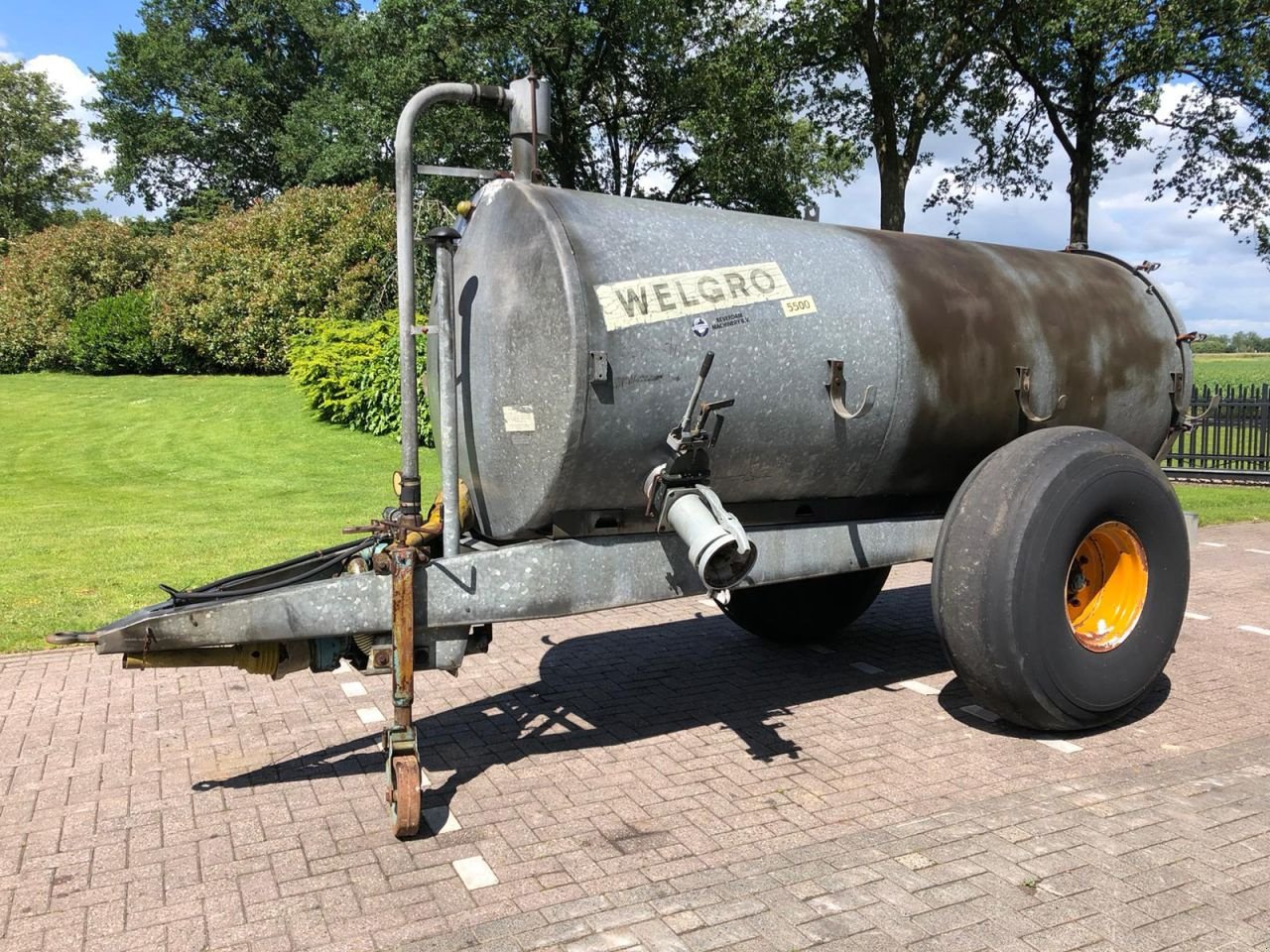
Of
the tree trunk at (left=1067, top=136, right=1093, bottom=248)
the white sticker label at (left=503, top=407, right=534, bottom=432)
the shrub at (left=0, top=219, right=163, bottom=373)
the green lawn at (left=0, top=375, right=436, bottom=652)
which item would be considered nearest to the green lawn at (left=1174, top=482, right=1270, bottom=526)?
the tree trunk at (left=1067, top=136, right=1093, bottom=248)

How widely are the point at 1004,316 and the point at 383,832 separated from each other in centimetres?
355

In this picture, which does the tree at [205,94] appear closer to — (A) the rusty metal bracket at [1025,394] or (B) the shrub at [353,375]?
(B) the shrub at [353,375]

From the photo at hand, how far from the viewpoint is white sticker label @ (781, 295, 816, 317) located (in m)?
4.23

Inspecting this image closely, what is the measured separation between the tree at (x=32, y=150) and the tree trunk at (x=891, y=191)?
38.8 metres

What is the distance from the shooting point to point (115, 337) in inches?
874

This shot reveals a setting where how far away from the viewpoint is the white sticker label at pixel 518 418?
12.6 feet

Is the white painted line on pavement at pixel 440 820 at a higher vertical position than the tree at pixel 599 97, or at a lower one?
lower

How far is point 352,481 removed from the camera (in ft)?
43.7

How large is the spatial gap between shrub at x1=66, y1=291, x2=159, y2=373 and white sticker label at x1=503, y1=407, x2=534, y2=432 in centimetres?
2075

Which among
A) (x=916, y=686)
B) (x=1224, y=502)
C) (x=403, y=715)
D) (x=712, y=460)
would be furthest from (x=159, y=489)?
(x=1224, y=502)

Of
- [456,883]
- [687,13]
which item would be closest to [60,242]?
[687,13]

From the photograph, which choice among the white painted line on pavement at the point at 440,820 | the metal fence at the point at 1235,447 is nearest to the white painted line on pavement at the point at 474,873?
the white painted line on pavement at the point at 440,820

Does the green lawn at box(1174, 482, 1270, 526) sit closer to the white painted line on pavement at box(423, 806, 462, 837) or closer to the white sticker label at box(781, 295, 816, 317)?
the white sticker label at box(781, 295, 816, 317)

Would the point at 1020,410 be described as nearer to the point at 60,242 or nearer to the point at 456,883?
the point at 456,883
